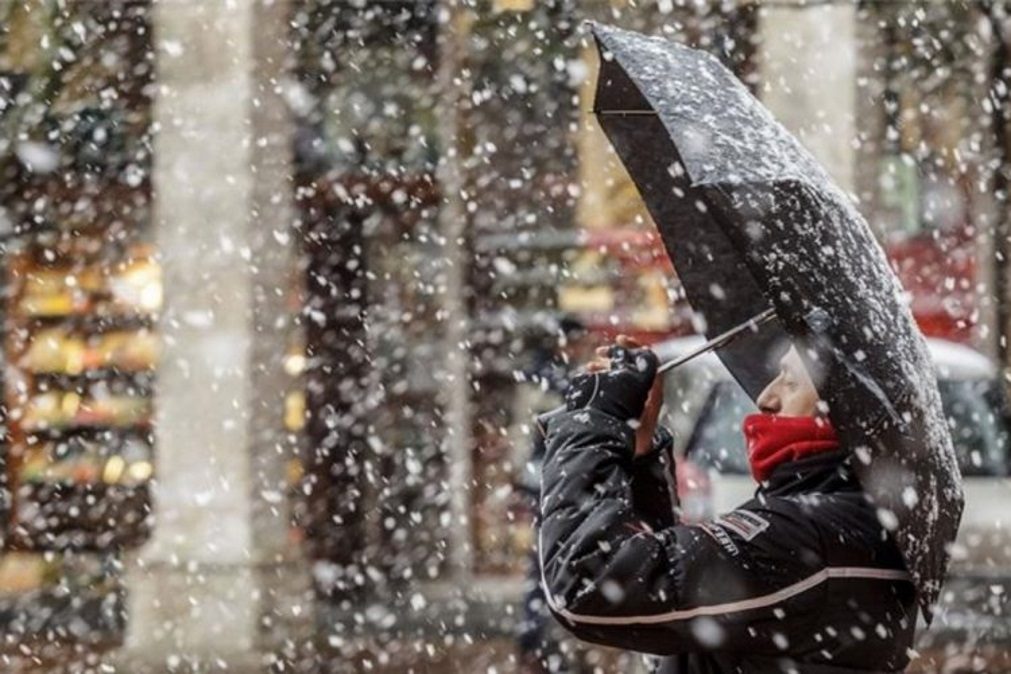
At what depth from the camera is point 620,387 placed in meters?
2.91

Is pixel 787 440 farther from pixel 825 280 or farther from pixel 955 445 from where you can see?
pixel 955 445

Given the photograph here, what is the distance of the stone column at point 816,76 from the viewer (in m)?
12.2

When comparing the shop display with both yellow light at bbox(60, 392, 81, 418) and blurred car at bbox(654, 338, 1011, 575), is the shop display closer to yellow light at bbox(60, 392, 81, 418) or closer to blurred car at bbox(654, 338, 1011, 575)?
yellow light at bbox(60, 392, 81, 418)

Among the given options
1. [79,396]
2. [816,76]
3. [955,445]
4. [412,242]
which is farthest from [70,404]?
[955,445]

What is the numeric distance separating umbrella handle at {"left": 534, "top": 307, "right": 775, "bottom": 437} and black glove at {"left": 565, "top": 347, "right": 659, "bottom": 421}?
4 cm

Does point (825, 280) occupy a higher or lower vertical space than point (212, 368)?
higher

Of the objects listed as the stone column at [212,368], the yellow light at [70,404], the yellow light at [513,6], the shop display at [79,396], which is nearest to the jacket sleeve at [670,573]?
the stone column at [212,368]

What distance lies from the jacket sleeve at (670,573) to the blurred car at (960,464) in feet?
20.9

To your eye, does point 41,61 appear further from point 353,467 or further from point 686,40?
point 686,40

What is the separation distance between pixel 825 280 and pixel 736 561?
0.45 metres

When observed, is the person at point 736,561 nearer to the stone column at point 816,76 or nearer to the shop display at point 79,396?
the stone column at point 816,76

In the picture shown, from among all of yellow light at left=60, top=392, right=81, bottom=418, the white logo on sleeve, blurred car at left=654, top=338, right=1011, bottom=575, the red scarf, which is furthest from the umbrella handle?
yellow light at left=60, top=392, right=81, bottom=418

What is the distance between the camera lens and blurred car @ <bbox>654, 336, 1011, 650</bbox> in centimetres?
938

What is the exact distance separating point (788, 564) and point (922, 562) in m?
0.22
